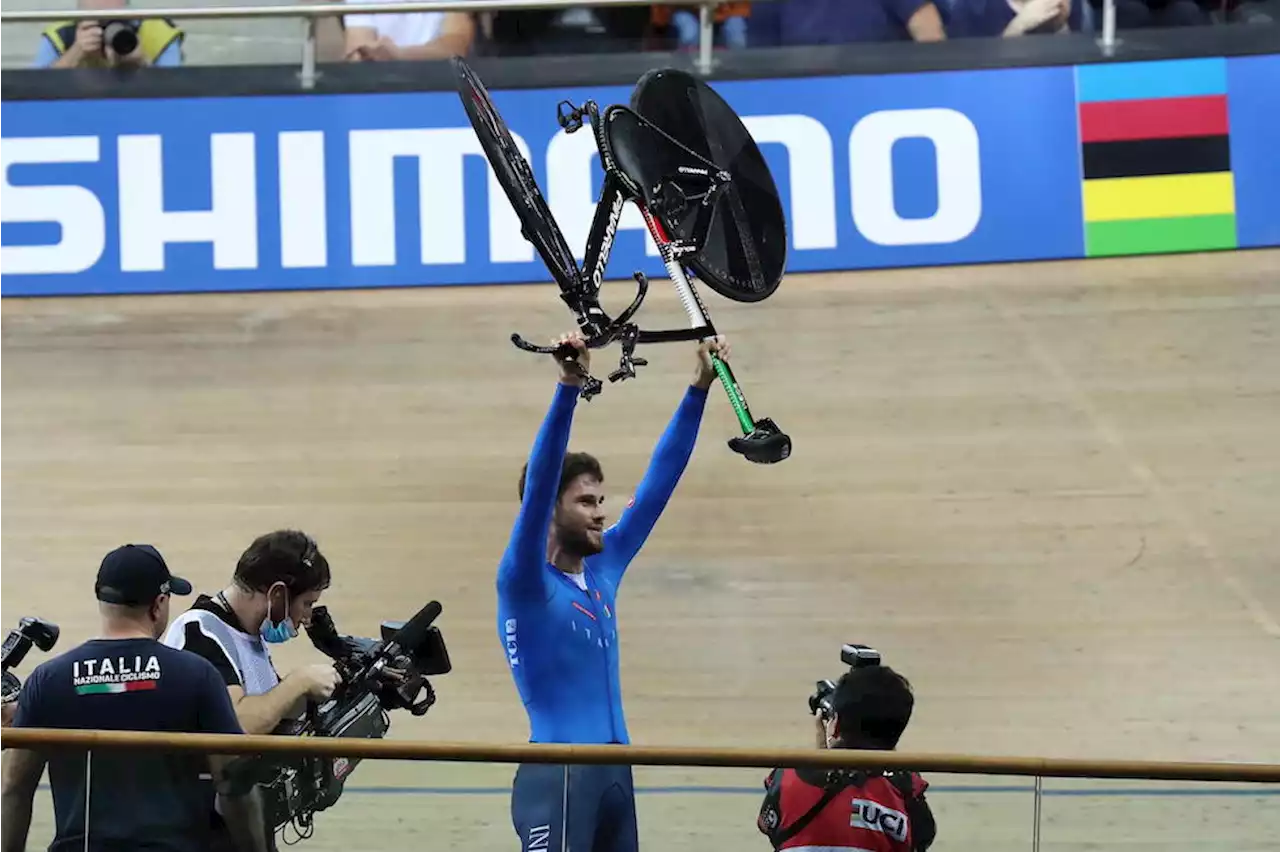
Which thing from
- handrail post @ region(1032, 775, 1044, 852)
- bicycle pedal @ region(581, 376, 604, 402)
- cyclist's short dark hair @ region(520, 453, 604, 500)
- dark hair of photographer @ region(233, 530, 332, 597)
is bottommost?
handrail post @ region(1032, 775, 1044, 852)

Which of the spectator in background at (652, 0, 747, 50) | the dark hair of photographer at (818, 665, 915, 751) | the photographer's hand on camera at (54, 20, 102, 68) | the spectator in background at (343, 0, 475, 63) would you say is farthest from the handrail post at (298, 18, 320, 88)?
the dark hair of photographer at (818, 665, 915, 751)

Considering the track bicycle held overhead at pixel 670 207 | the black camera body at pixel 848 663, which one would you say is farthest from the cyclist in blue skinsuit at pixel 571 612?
the black camera body at pixel 848 663

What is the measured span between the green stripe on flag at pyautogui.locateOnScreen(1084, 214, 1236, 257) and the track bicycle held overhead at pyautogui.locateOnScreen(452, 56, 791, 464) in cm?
267

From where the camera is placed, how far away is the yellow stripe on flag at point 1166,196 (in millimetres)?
5195

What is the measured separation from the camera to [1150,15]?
5.29 m

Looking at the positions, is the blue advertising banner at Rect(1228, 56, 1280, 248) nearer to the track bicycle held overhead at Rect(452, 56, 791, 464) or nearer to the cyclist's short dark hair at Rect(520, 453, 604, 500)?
the track bicycle held overhead at Rect(452, 56, 791, 464)

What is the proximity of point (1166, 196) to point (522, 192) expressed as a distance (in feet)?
11.1

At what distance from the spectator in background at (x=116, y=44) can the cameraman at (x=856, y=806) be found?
423 cm

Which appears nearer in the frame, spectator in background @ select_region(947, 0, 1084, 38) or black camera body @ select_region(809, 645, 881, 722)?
black camera body @ select_region(809, 645, 881, 722)

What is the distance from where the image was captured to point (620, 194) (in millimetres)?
2637

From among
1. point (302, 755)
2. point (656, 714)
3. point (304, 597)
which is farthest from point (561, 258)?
point (656, 714)

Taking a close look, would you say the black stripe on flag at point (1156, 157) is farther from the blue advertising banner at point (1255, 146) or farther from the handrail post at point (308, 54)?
the handrail post at point (308, 54)

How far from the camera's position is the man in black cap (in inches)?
89.0

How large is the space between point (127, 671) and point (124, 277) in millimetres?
3557
